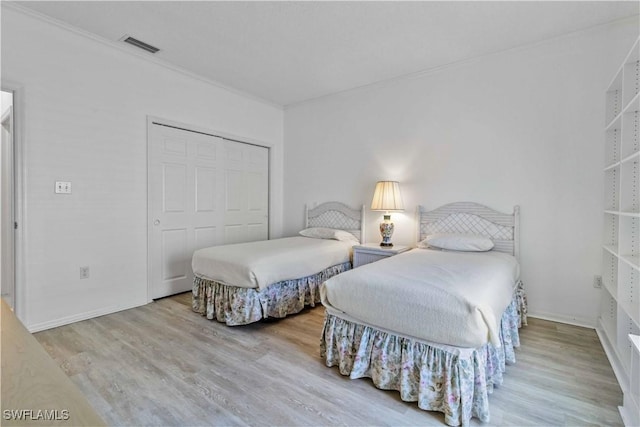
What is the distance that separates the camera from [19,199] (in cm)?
254

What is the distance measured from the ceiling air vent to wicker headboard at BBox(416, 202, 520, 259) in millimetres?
3215

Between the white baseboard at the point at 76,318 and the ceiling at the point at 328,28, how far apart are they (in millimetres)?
2537

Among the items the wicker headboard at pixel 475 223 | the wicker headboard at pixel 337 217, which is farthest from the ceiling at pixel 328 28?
the wicker headboard at pixel 337 217

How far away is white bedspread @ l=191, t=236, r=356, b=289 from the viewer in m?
2.67

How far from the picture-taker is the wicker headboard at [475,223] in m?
3.07

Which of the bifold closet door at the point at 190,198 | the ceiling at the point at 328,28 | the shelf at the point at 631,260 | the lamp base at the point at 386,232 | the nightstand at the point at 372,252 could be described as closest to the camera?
the shelf at the point at 631,260

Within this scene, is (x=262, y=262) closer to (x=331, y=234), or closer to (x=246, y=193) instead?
(x=331, y=234)

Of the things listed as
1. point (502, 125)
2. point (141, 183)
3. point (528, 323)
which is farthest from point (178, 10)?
point (528, 323)

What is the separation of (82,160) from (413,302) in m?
3.03

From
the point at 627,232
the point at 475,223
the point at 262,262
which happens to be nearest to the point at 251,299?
the point at 262,262

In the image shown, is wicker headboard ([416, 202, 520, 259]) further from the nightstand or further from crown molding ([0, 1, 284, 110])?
crown molding ([0, 1, 284, 110])

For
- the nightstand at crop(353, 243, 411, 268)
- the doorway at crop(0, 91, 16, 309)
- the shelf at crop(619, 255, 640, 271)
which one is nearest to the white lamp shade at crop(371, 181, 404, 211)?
the nightstand at crop(353, 243, 411, 268)

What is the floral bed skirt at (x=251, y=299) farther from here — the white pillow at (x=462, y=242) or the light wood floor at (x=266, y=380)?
the white pillow at (x=462, y=242)

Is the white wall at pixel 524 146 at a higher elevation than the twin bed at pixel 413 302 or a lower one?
higher
